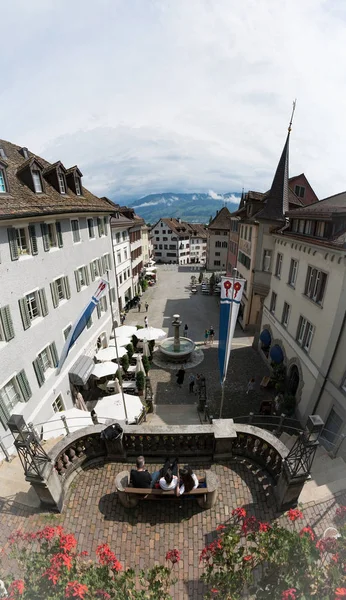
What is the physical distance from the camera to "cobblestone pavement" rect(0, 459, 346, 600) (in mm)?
6512

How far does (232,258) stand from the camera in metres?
37.3

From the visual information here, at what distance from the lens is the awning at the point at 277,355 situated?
61.3ft

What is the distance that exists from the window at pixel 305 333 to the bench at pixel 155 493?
1073cm

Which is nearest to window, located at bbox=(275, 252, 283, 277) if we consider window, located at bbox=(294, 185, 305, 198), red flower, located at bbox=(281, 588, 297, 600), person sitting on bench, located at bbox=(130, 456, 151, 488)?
window, located at bbox=(294, 185, 305, 198)

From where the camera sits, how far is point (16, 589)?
4.30 m

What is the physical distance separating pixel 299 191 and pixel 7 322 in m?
29.3

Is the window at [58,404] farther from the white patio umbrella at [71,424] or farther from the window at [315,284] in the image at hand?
the window at [315,284]

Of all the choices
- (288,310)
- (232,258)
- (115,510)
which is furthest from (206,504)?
(232,258)

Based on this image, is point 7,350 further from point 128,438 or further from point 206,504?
point 206,504

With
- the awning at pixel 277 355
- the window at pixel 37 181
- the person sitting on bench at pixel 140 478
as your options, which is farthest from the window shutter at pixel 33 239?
the awning at pixel 277 355

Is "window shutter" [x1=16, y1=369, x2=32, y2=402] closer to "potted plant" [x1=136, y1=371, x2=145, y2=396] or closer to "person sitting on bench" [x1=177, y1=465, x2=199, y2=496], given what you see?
"potted plant" [x1=136, y1=371, x2=145, y2=396]

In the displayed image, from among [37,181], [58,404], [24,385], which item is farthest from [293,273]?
[58,404]

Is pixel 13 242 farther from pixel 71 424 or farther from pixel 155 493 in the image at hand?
pixel 155 493

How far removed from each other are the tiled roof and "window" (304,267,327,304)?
14.5m
